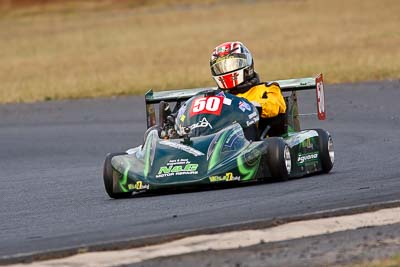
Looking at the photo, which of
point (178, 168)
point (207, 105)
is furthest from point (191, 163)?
point (207, 105)

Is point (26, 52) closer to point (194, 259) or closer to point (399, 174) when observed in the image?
point (399, 174)

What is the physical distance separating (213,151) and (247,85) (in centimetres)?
165

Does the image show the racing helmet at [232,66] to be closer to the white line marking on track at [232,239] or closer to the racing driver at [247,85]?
the racing driver at [247,85]

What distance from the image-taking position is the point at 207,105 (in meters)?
10.0

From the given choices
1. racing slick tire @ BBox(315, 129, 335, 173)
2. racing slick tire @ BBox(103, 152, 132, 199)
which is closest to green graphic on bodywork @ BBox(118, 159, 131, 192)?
racing slick tire @ BBox(103, 152, 132, 199)

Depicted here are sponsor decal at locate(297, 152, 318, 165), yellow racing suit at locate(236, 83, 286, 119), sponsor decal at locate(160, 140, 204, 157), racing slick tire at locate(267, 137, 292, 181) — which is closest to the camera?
sponsor decal at locate(160, 140, 204, 157)

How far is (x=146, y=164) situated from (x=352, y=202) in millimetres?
2083

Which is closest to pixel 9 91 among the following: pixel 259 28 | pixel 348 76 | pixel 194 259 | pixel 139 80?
pixel 139 80

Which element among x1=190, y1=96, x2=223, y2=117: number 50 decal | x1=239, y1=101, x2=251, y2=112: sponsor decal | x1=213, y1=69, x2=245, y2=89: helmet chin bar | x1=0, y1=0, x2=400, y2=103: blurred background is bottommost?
x1=0, y1=0, x2=400, y2=103: blurred background

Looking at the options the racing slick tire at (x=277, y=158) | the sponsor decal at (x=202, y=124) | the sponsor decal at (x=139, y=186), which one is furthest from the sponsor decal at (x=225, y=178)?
the sponsor decal at (x=202, y=124)

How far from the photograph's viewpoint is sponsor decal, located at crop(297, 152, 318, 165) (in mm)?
10141

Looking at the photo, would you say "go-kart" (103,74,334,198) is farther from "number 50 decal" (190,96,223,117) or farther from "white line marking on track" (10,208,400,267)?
"white line marking on track" (10,208,400,267)

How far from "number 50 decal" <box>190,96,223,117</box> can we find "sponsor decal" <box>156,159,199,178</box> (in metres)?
0.86

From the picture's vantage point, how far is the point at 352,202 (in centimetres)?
798
